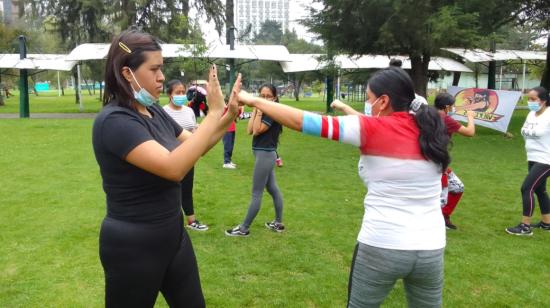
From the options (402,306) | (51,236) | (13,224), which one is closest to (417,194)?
(402,306)

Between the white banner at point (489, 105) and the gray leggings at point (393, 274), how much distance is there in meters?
11.7

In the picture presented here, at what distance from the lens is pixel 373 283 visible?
2.39 m

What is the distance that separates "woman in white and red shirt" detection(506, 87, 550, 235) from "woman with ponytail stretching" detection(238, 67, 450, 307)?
13.4 ft

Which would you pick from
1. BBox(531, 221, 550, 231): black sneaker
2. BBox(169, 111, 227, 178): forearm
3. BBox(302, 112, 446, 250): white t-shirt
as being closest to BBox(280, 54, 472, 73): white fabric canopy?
BBox(531, 221, 550, 231): black sneaker

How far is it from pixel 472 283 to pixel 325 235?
1876 mm

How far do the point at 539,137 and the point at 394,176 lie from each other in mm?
4353

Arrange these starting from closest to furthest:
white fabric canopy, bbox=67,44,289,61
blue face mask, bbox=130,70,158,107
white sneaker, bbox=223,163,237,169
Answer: blue face mask, bbox=130,70,158,107
white sneaker, bbox=223,163,237,169
white fabric canopy, bbox=67,44,289,61

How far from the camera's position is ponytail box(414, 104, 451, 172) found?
2.27 meters

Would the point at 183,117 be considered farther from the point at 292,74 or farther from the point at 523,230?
the point at 292,74

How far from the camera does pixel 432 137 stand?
228cm

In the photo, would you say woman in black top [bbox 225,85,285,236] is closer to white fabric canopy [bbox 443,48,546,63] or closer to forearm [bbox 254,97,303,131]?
forearm [bbox 254,97,303,131]

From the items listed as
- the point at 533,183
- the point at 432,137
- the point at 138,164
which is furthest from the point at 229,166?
the point at 138,164

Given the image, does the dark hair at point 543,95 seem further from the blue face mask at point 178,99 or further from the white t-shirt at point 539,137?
the blue face mask at point 178,99

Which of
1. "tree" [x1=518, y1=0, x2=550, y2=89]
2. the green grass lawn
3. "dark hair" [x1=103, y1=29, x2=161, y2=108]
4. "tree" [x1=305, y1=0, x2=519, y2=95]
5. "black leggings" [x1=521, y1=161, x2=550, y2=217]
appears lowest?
the green grass lawn
